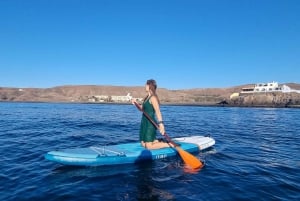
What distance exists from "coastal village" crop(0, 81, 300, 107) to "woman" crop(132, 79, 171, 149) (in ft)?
219

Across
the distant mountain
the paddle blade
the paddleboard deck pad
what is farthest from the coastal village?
the paddle blade

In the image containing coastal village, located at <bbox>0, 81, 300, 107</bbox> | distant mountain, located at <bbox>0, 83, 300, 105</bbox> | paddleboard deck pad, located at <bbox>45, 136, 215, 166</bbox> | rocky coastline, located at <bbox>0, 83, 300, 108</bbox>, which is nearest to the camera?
paddleboard deck pad, located at <bbox>45, 136, 215, 166</bbox>

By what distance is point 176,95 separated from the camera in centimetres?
15000

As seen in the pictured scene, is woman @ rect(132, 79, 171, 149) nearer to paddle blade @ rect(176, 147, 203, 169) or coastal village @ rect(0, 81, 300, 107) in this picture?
paddle blade @ rect(176, 147, 203, 169)

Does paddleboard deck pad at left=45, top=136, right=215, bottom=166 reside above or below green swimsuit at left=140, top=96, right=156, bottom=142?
below

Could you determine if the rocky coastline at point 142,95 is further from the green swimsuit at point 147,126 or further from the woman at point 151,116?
the green swimsuit at point 147,126

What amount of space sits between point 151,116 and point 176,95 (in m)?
141

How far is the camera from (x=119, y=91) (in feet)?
542

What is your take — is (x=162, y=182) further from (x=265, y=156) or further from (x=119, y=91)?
(x=119, y=91)

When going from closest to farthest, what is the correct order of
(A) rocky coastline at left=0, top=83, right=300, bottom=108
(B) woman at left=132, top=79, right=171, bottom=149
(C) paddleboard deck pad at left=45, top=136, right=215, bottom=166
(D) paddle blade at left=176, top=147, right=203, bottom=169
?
(B) woman at left=132, top=79, right=171, bottom=149
(C) paddleboard deck pad at left=45, top=136, right=215, bottom=166
(D) paddle blade at left=176, top=147, right=203, bottom=169
(A) rocky coastline at left=0, top=83, right=300, bottom=108

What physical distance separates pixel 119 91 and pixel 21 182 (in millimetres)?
158342

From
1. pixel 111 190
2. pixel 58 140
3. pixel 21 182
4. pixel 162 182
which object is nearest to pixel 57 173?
pixel 21 182

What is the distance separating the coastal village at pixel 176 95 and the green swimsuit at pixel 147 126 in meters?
66.9

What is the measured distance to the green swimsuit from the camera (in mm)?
9438
